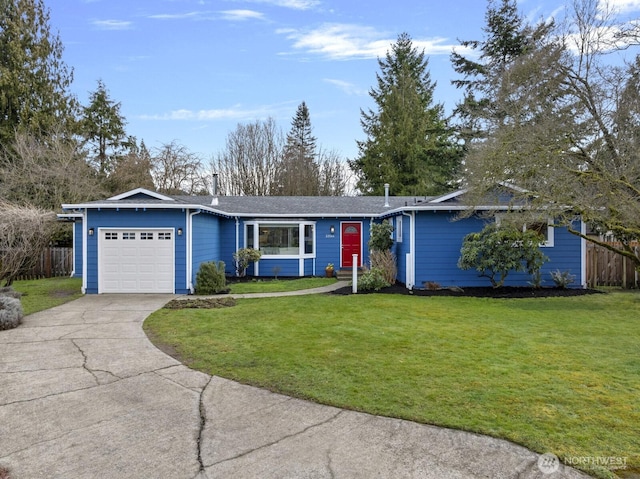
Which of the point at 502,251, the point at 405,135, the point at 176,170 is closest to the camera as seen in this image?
Answer: the point at 502,251

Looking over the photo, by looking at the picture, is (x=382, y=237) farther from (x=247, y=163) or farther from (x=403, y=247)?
(x=247, y=163)

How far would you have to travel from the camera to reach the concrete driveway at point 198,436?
2.68 m

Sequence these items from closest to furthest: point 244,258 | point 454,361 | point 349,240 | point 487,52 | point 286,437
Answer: point 286,437
point 454,361
point 244,258
point 349,240
point 487,52

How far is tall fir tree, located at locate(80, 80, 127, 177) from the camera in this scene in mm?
26609

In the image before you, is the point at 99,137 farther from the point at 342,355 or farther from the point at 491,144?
the point at 342,355

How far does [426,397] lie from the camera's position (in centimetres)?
381

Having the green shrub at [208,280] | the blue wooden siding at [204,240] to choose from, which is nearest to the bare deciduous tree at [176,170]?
the blue wooden siding at [204,240]

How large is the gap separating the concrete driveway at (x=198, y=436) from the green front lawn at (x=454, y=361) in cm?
29

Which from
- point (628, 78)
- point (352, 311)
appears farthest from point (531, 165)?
point (352, 311)

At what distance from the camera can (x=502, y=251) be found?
10.6 meters

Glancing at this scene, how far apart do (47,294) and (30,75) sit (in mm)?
17886

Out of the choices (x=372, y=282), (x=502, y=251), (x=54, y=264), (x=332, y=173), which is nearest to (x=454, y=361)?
(x=372, y=282)

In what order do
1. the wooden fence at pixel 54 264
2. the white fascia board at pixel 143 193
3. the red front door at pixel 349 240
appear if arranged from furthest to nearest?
1. the wooden fence at pixel 54 264
2. the red front door at pixel 349 240
3. the white fascia board at pixel 143 193

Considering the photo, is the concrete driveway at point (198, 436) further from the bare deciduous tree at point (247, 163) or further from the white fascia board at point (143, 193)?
the bare deciduous tree at point (247, 163)
